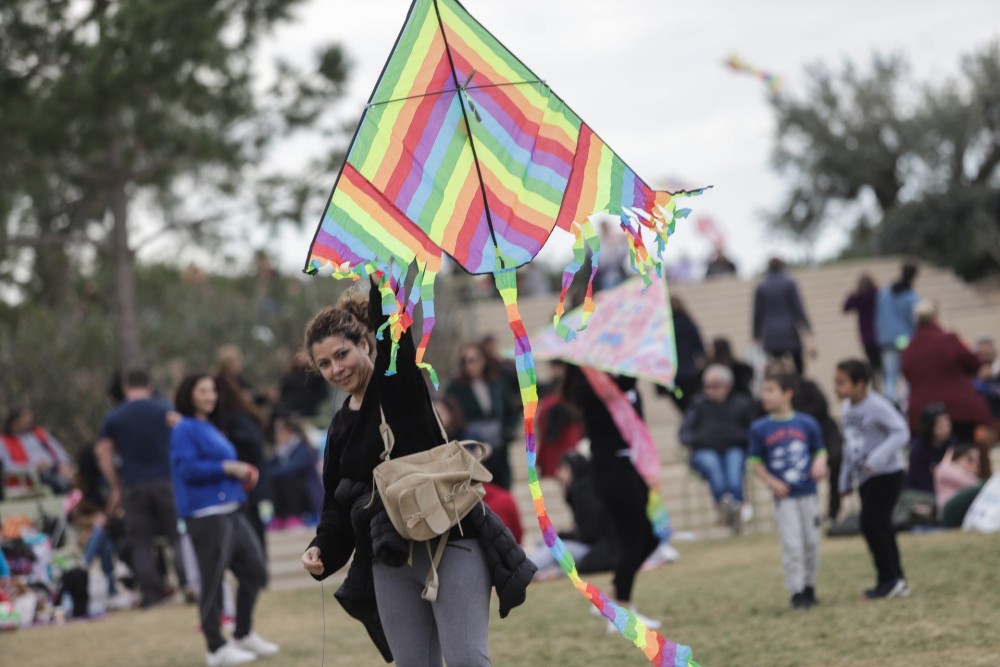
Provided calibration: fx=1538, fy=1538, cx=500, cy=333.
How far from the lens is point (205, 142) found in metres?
17.4

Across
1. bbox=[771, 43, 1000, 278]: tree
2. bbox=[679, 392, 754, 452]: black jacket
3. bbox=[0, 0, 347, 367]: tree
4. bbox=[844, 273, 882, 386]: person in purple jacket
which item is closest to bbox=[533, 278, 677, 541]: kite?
bbox=[679, 392, 754, 452]: black jacket

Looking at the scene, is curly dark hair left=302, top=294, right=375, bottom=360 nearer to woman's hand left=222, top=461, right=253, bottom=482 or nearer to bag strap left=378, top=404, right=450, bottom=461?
bag strap left=378, top=404, right=450, bottom=461

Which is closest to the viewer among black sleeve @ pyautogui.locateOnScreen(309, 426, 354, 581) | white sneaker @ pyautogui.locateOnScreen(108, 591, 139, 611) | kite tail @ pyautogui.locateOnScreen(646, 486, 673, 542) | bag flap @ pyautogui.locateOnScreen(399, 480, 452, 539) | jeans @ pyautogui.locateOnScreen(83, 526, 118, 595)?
bag flap @ pyautogui.locateOnScreen(399, 480, 452, 539)

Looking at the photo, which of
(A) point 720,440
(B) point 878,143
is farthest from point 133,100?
(B) point 878,143

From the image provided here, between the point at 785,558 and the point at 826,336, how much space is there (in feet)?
53.5

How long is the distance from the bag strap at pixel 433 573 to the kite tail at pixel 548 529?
0.33 m

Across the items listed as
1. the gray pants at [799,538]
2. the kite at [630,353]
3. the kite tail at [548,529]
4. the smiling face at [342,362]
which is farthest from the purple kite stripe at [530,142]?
the gray pants at [799,538]

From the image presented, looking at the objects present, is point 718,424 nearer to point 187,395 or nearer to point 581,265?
point 187,395

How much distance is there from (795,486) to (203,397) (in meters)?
3.54

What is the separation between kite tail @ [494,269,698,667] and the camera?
4819 mm

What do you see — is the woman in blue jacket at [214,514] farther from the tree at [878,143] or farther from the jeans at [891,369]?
the tree at [878,143]

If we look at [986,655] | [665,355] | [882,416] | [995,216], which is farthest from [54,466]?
[995,216]

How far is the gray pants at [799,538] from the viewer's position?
347 inches

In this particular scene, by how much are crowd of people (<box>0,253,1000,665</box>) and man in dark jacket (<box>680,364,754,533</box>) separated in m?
0.02
